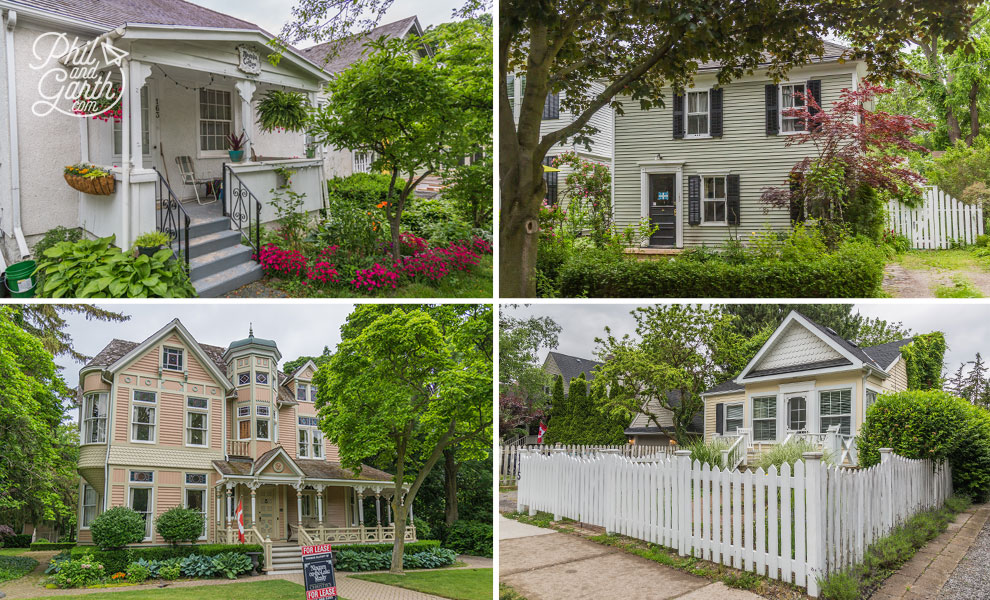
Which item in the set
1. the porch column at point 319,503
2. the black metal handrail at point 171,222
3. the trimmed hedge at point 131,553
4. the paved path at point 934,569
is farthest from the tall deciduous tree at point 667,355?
the trimmed hedge at point 131,553

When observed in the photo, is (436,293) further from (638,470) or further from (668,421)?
(668,421)

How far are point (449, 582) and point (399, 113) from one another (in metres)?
5.87

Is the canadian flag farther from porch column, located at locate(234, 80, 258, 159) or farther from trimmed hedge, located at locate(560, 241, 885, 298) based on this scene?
trimmed hedge, located at locate(560, 241, 885, 298)

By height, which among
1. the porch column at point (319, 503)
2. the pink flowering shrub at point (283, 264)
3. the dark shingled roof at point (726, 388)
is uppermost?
the pink flowering shrub at point (283, 264)

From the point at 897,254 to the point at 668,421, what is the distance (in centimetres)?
666

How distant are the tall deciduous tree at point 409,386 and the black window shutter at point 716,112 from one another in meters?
9.55

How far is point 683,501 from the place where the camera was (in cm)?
645

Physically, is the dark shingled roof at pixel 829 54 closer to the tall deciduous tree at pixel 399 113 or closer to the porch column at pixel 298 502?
the tall deciduous tree at pixel 399 113

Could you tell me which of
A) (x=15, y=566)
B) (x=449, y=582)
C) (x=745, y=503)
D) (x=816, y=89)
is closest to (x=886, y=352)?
(x=816, y=89)

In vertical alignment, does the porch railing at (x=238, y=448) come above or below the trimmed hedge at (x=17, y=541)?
above

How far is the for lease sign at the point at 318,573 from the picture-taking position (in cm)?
620

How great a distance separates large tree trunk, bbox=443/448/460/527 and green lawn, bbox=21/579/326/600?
225 centimetres

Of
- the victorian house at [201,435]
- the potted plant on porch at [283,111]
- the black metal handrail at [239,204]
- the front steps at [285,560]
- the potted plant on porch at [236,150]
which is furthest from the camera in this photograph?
the potted plant on porch at [283,111]

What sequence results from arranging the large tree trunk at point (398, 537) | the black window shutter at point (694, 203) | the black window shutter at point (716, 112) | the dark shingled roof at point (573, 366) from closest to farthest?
the large tree trunk at point (398, 537), the dark shingled roof at point (573, 366), the black window shutter at point (716, 112), the black window shutter at point (694, 203)
